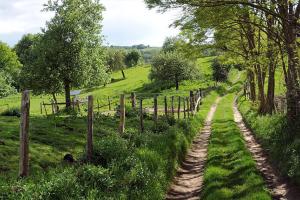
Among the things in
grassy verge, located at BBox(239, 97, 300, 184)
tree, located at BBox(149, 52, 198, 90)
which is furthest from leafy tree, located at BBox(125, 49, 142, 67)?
grassy verge, located at BBox(239, 97, 300, 184)

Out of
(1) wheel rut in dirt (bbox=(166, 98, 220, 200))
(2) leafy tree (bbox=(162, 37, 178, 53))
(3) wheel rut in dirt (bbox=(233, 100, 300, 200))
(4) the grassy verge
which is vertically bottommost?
(1) wheel rut in dirt (bbox=(166, 98, 220, 200))

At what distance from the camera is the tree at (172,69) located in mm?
87750

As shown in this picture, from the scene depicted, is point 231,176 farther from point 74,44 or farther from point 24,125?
point 74,44

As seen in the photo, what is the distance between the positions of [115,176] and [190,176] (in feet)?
16.1

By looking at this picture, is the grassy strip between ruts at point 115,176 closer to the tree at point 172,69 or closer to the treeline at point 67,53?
the treeline at point 67,53

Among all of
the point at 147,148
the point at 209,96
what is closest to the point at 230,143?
the point at 147,148

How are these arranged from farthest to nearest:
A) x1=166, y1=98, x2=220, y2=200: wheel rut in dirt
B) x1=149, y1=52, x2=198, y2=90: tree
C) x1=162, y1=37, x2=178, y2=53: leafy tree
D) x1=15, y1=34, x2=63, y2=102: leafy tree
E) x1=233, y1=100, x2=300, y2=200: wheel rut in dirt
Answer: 1. x1=149, y1=52, x2=198, y2=90: tree
2. x1=15, y1=34, x2=63, y2=102: leafy tree
3. x1=162, y1=37, x2=178, y2=53: leafy tree
4. x1=166, y1=98, x2=220, y2=200: wheel rut in dirt
5. x1=233, y1=100, x2=300, y2=200: wheel rut in dirt

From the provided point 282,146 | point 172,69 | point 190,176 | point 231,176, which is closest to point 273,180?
point 231,176

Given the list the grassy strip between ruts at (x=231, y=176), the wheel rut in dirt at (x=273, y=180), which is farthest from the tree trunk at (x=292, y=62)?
the grassy strip between ruts at (x=231, y=176)

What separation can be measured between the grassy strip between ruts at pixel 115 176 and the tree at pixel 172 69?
71817 mm

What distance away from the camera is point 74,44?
41719 millimetres

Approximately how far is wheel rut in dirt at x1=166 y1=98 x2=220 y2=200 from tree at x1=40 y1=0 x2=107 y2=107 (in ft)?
74.9

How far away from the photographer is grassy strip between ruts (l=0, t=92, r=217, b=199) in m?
8.38

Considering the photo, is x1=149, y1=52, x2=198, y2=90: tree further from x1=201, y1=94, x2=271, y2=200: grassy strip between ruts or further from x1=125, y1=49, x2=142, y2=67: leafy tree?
x1=125, y1=49, x2=142, y2=67: leafy tree
